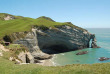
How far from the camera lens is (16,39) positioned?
49281mm

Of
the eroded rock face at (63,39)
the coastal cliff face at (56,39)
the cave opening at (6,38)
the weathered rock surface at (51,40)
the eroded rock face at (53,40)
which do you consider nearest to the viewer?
→ the cave opening at (6,38)

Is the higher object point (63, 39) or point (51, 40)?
point (63, 39)

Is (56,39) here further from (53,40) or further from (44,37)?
(44,37)

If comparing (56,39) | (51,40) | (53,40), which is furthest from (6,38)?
(56,39)

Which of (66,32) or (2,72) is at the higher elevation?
(66,32)

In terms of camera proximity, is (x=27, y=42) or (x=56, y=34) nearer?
(x=27, y=42)

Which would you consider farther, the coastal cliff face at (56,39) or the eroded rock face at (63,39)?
the eroded rock face at (63,39)

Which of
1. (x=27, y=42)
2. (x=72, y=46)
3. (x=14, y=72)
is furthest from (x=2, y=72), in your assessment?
(x=72, y=46)

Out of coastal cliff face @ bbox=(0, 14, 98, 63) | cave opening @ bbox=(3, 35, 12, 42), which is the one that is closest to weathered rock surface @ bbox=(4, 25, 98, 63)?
coastal cliff face @ bbox=(0, 14, 98, 63)

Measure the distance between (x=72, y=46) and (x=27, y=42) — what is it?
28.7 meters

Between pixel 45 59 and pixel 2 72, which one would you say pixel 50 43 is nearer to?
pixel 45 59

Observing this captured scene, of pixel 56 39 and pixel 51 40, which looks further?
pixel 56 39

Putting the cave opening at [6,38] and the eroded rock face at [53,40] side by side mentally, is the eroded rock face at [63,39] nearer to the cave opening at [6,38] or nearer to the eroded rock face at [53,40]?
the eroded rock face at [53,40]

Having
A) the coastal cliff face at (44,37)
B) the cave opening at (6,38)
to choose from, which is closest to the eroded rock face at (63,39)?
the coastal cliff face at (44,37)
